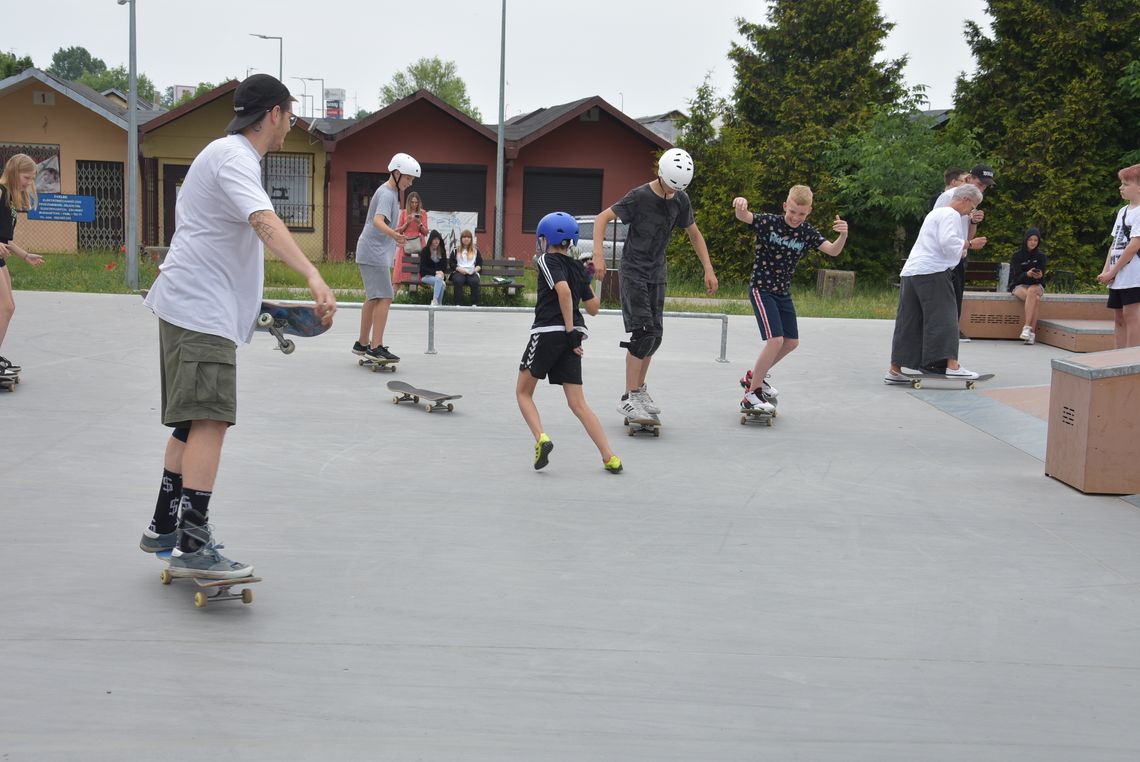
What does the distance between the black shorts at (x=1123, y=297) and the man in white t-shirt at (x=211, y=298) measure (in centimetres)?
844

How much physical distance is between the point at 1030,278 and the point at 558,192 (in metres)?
19.6

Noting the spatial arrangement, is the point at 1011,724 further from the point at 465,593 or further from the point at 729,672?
the point at 465,593

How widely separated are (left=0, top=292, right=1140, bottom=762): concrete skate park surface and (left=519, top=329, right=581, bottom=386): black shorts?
594 mm

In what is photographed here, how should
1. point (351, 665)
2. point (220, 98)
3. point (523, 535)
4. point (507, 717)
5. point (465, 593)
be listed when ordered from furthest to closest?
point (220, 98) < point (523, 535) < point (465, 593) < point (351, 665) < point (507, 717)

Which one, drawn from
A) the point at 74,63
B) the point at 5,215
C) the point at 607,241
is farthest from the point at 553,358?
the point at 74,63

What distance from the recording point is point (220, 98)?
101 feet

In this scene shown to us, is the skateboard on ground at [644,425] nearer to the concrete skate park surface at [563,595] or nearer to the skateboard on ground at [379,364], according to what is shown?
the concrete skate park surface at [563,595]

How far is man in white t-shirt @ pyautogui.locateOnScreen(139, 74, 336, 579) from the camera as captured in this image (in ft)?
14.3

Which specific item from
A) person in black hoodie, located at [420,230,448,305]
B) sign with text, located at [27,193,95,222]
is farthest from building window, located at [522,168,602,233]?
person in black hoodie, located at [420,230,448,305]

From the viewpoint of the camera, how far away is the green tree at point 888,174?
2542cm

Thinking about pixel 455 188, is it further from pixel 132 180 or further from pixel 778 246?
pixel 778 246

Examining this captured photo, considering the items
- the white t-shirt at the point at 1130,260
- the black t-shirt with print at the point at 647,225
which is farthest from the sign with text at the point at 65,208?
the white t-shirt at the point at 1130,260

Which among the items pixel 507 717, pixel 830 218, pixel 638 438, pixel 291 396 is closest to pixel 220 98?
pixel 830 218

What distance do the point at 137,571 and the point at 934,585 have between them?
11.0 feet
